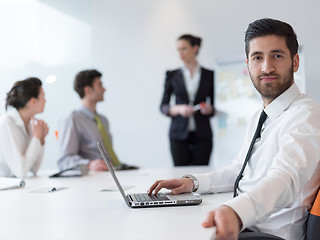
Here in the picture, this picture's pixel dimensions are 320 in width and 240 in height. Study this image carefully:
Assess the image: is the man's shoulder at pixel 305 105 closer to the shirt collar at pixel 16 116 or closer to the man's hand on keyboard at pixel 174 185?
the man's hand on keyboard at pixel 174 185

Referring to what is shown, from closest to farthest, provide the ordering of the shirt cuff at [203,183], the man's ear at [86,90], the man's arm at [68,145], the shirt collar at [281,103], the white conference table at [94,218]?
1. the white conference table at [94,218]
2. the shirt collar at [281,103]
3. the shirt cuff at [203,183]
4. the man's arm at [68,145]
5. the man's ear at [86,90]

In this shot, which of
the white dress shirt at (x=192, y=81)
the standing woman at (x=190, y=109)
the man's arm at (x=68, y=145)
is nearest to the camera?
the man's arm at (x=68, y=145)

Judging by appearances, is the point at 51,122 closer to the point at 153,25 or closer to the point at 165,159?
the point at 165,159

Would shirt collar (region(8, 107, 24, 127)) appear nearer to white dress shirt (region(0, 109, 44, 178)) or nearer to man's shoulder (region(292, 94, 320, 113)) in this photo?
white dress shirt (region(0, 109, 44, 178))

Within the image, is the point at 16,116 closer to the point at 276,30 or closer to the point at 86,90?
the point at 86,90

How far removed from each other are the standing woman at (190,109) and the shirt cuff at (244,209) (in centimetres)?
257

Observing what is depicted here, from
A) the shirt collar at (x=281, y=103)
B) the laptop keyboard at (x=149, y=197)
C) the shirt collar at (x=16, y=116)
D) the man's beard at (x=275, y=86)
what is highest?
the man's beard at (x=275, y=86)

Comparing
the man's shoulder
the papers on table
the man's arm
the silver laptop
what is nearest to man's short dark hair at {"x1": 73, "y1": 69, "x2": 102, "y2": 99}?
the man's arm

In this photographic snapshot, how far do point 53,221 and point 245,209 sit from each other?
52cm

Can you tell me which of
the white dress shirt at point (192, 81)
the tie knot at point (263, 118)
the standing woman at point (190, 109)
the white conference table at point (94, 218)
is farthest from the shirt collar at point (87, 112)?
the tie knot at point (263, 118)

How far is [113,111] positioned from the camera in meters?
5.40

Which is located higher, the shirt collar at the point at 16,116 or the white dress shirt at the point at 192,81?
the white dress shirt at the point at 192,81

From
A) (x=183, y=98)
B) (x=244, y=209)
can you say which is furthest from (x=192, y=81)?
(x=244, y=209)

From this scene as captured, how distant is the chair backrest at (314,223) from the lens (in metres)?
1.10
